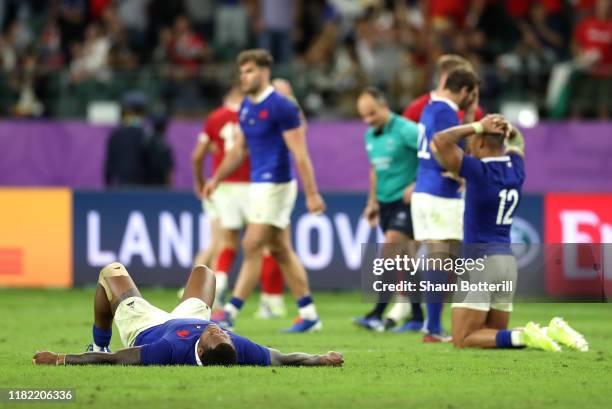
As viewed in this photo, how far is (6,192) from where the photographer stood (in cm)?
1978

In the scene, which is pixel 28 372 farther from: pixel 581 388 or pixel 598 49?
pixel 598 49

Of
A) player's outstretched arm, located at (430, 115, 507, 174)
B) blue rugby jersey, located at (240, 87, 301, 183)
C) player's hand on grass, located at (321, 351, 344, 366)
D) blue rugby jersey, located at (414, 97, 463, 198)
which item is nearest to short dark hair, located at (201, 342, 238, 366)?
player's hand on grass, located at (321, 351, 344, 366)

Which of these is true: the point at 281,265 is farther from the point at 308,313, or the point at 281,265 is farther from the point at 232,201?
the point at 232,201

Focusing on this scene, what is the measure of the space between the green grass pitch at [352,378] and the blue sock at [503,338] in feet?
0.26

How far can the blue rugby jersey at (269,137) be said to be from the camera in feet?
44.4

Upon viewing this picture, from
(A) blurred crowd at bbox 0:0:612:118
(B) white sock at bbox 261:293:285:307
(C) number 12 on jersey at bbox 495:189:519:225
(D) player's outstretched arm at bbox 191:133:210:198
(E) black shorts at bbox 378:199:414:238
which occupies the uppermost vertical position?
(A) blurred crowd at bbox 0:0:612:118

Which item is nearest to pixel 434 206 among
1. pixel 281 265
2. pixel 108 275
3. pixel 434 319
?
pixel 434 319

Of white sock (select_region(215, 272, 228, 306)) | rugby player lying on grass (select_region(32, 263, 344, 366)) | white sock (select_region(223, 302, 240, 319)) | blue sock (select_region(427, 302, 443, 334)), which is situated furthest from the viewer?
white sock (select_region(215, 272, 228, 306))

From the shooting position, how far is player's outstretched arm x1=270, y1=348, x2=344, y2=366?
9.52m

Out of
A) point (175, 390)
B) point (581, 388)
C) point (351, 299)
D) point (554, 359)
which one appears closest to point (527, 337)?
point (554, 359)

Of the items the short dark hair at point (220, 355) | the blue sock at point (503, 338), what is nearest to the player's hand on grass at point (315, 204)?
the blue sock at point (503, 338)

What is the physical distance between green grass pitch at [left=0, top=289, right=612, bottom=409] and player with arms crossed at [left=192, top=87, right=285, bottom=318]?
237 cm

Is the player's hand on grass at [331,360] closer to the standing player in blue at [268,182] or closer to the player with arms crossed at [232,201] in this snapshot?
the standing player in blue at [268,182]

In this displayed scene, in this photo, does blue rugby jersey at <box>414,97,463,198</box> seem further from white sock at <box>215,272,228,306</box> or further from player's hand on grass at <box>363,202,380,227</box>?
white sock at <box>215,272,228,306</box>
